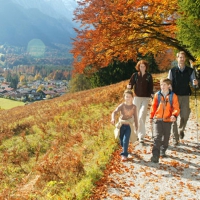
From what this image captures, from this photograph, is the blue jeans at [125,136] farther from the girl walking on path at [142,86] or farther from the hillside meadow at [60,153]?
the girl walking on path at [142,86]

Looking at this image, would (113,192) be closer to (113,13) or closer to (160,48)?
(113,13)

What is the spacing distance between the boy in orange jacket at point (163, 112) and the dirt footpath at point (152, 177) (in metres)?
0.50

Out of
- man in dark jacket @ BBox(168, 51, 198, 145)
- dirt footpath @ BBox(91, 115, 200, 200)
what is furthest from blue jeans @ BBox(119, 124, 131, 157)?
man in dark jacket @ BBox(168, 51, 198, 145)

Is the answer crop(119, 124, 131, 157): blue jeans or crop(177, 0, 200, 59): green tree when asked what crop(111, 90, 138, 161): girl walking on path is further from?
crop(177, 0, 200, 59): green tree

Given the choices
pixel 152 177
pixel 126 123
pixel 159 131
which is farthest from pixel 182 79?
pixel 152 177

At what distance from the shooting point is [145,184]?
590 centimetres

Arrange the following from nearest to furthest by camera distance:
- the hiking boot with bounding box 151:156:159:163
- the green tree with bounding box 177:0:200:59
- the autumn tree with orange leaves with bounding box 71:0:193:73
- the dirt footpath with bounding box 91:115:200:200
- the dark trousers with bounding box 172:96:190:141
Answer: the dirt footpath with bounding box 91:115:200:200 → the hiking boot with bounding box 151:156:159:163 → the dark trousers with bounding box 172:96:190:141 → the green tree with bounding box 177:0:200:59 → the autumn tree with orange leaves with bounding box 71:0:193:73

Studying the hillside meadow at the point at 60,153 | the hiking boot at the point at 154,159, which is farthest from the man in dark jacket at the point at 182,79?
the hillside meadow at the point at 60,153

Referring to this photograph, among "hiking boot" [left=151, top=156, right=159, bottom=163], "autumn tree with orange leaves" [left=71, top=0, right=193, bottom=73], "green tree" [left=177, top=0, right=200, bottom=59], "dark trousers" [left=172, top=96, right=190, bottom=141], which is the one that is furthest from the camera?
"autumn tree with orange leaves" [left=71, top=0, right=193, bottom=73]

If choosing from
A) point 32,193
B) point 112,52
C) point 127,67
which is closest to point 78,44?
point 112,52

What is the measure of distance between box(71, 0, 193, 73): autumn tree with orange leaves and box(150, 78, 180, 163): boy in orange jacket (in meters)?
7.68

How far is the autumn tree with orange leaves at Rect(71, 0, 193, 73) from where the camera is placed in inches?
534

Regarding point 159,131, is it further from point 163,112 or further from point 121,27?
point 121,27

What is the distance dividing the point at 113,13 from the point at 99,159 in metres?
8.95
